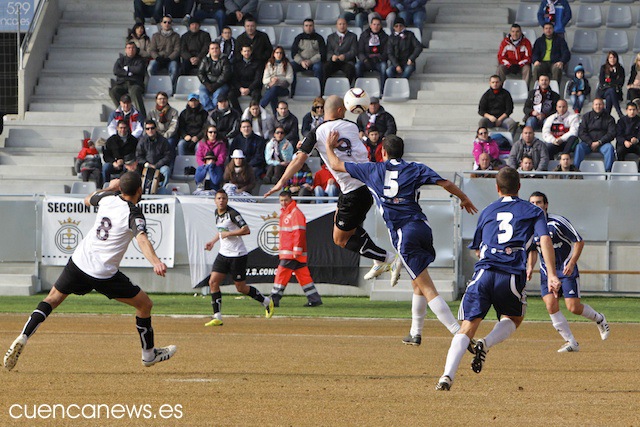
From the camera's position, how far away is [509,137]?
81.0 feet

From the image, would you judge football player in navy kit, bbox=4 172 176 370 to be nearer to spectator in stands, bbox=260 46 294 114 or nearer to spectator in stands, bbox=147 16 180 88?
spectator in stands, bbox=260 46 294 114

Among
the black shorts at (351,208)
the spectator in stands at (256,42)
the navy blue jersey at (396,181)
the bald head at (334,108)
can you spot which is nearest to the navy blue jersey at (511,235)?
the navy blue jersey at (396,181)

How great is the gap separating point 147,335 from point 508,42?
18128mm

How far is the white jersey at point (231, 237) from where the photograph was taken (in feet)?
58.0

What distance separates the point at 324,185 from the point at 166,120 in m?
4.64

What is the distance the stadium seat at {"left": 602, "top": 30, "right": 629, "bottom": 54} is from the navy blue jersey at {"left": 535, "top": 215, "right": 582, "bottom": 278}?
16.3 m

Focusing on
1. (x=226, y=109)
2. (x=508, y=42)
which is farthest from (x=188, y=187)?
(x=508, y=42)

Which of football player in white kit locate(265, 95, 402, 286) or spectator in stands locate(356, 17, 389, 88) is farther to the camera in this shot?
spectator in stands locate(356, 17, 389, 88)

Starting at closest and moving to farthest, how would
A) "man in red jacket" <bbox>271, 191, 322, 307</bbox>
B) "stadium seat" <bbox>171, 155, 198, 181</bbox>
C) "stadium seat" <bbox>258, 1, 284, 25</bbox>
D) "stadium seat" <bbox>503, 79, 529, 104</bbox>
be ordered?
"man in red jacket" <bbox>271, 191, 322, 307</bbox>, "stadium seat" <bbox>171, 155, 198, 181</bbox>, "stadium seat" <bbox>503, 79, 529, 104</bbox>, "stadium seat" <bbox>258, 1, 284, 25</bbox>

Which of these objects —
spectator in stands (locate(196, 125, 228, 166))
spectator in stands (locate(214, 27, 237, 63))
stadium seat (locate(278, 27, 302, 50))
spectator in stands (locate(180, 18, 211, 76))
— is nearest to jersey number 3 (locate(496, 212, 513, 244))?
spectator in stands (locate(196, 125, 228, 166))

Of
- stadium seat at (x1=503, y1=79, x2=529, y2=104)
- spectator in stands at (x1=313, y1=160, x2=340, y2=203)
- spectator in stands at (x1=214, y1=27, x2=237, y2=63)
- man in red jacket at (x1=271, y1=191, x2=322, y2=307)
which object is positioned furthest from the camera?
stadium seat at (x1=503, y1=79, x2=529, y2=104)

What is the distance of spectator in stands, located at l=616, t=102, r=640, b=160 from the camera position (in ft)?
78.8

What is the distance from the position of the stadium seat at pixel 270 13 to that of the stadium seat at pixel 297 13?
0.22 m

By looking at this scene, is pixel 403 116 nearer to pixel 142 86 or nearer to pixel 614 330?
pixel 142 86
